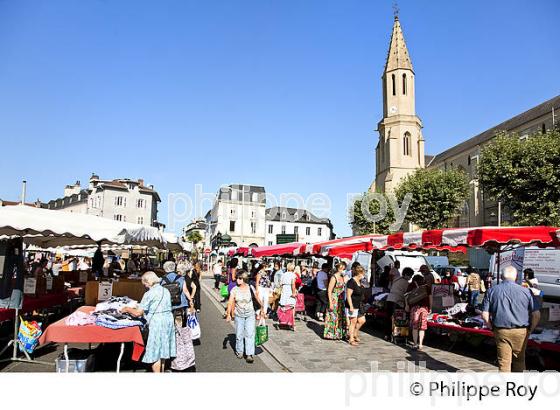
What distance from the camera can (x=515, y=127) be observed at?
6038cm

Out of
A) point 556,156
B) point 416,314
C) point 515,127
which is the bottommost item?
point 416,314

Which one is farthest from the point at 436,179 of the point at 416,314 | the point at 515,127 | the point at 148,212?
the point at 148,212

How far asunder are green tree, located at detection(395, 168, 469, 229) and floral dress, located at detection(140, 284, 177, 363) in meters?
43.1

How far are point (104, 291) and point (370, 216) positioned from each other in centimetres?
5299

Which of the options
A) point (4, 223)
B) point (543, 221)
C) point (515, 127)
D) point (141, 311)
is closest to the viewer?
point (141, 311)

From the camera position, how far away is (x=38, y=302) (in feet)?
33.0

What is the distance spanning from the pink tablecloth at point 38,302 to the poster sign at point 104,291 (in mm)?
1545

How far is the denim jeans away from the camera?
8.52m

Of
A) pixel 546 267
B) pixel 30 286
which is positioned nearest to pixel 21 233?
pixel 30 286

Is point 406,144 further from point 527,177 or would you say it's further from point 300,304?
point 300,304

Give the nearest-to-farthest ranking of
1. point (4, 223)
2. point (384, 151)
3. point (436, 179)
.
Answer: point (4, 223) → point (436, 179) → point (384, 151)
